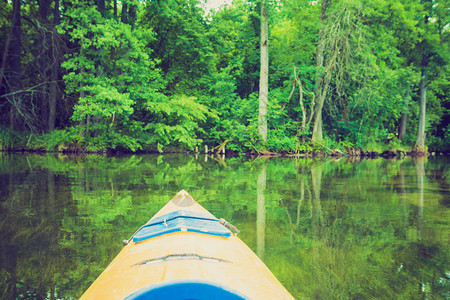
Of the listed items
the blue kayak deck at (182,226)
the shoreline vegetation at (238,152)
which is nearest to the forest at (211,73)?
the shoreline vegetation at (238,152)

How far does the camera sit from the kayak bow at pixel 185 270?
162 cm

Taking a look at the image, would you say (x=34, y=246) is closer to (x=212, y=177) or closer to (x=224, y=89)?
(x=212, y=177)

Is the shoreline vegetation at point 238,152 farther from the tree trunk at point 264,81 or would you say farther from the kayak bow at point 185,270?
the kayak bow at point 185,270

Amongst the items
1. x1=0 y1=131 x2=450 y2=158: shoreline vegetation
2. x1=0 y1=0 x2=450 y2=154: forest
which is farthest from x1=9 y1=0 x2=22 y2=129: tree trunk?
x1=0 y1=131 x2=450 y2=158: shoreline vegetation

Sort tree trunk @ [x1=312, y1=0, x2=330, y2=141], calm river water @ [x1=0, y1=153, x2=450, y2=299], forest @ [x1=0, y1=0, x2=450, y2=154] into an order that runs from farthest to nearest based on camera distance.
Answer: tree trunk @ [x1=312, y1=0, x2=330, y2=141], forest @ [x1=0, y1=0, x2=450, y2=154], calm river water @ [x1=0, y1=153, x2=450, y2=299]

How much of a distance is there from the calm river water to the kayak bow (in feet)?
2.76

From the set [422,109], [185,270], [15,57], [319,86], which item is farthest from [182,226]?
[422,109]

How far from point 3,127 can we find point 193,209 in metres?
19.4

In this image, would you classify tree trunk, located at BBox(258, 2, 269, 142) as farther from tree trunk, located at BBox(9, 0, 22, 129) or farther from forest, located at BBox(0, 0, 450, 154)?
tree trunk, located at BBox(9, 0, 22, 129)

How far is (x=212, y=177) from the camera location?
35.6 feet

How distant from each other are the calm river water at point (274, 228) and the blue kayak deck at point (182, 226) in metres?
0.72

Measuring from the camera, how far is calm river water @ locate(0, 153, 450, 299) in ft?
11.1

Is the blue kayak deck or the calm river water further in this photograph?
the calm river water

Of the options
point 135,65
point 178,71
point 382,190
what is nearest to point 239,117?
point 178,71
